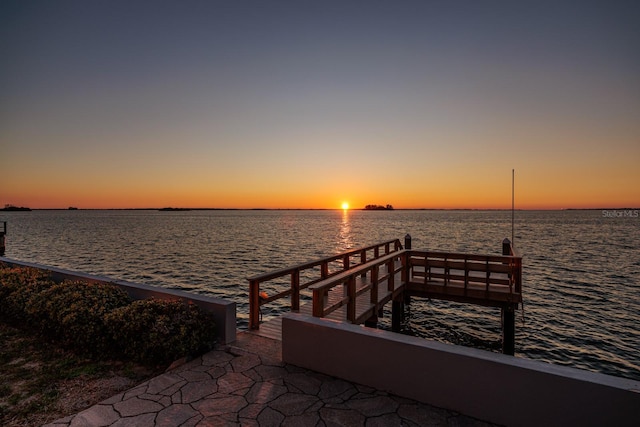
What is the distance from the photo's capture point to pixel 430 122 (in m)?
20.5

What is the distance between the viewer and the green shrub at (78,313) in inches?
238

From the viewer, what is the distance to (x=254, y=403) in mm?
4297

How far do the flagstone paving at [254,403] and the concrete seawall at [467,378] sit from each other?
0.63 ft

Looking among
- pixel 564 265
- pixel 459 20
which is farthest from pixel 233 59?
pixel 564 265

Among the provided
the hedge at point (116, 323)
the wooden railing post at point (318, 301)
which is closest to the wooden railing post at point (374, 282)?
the wooden railing post at point (318, 301)

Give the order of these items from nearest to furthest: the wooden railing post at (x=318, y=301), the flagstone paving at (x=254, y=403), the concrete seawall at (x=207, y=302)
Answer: the flagstone paving at (x=254, y=403) < the wooden railing post at (x=318, y=301) < the concrete seawall at (x=207, y=302)

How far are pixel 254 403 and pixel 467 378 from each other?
106 inches

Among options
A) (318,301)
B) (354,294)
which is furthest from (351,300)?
(318,301)

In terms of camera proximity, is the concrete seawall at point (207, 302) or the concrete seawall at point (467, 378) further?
the concrete seawall at point (207, 302)

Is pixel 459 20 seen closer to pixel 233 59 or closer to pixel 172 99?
pixel 233 59

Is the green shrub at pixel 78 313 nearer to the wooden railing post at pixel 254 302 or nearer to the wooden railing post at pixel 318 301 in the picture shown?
the wooden railing post at pixel 254 302

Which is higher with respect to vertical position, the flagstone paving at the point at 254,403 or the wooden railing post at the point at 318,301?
the wooden railing post at the point at 318,301

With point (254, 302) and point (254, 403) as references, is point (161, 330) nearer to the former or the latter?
point (254, 302)

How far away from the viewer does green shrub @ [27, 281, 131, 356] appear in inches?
238
